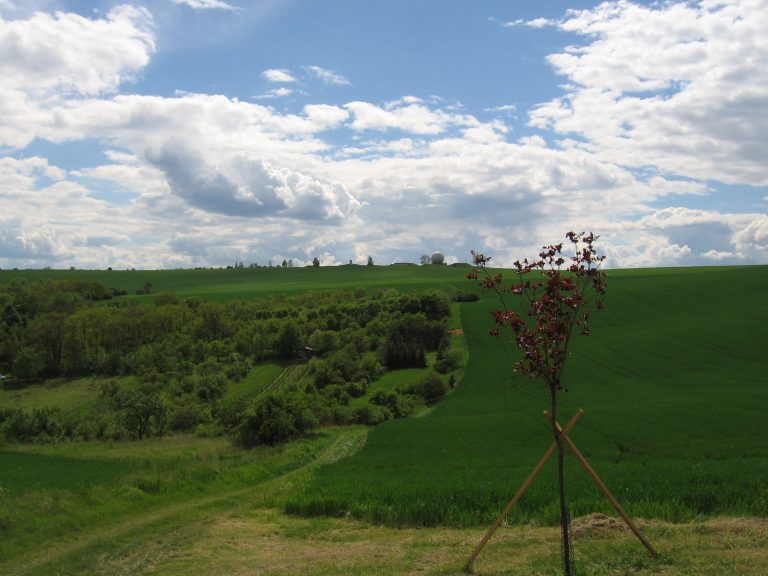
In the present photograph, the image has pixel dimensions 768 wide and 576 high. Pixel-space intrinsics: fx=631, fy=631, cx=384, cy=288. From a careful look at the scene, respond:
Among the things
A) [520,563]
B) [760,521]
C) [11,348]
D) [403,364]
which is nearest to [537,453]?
[760,521]

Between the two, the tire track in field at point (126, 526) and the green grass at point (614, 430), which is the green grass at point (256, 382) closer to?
the green grass at point (614, 430)

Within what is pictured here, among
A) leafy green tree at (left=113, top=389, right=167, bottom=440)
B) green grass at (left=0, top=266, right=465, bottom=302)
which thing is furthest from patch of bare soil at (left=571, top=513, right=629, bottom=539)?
green grass at (left=0, top=266, right=465, bottom=302)

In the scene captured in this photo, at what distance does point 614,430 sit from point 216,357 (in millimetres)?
76198

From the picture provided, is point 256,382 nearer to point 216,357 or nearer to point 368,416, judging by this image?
point 216,357

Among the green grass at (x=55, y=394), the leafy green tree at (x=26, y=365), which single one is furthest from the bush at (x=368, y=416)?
the leafy green tree at (x=26, y=365)

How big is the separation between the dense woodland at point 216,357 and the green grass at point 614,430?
726cm

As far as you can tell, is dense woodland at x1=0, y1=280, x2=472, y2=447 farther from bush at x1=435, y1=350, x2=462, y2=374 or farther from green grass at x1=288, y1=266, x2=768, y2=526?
green grass at x1=288, y1=266, x2=768, y2=526

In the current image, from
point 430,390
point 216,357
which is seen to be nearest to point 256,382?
point 216,357

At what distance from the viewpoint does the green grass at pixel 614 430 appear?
1912cm

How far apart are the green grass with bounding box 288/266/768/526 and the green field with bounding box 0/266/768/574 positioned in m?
0.12

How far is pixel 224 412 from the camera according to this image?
210 feet

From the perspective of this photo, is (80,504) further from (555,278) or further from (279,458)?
(555,278)

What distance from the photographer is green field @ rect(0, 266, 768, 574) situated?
736 inches

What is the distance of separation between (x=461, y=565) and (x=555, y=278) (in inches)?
257
